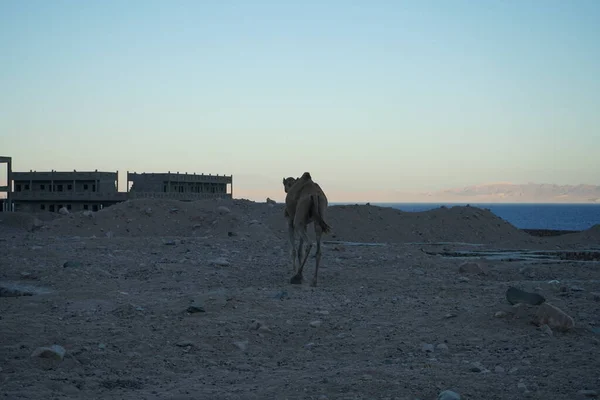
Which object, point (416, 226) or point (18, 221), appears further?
point (18, 221)

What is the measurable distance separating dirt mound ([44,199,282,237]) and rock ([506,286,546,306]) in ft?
51.8

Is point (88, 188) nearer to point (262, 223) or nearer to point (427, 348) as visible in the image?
point (262, 223)

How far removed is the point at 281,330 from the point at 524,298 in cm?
370

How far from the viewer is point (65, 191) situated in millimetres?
52656

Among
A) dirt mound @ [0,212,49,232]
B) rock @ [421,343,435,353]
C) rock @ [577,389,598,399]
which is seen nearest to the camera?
rock @ [577,389,598,399]

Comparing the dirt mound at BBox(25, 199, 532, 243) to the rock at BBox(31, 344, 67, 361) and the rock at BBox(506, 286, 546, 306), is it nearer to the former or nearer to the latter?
the rock at BBox(506, 286, 546, 306)

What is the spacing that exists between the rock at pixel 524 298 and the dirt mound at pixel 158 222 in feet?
51.8

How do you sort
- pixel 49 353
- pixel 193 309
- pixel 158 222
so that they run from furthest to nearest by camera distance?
pixel 158 222, pixel 193 309, pixel 49 353

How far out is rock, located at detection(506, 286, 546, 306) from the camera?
9.40m

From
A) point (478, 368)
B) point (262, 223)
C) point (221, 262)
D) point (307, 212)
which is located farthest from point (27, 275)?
point (262, 223)

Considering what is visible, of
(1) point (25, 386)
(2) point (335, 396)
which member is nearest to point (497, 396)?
(2) point (335, 396)

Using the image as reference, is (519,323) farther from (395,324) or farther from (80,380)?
(80,380)

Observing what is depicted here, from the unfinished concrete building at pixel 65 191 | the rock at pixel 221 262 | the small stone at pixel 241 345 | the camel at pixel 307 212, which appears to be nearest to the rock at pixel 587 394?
the small stone at pixel 241 345

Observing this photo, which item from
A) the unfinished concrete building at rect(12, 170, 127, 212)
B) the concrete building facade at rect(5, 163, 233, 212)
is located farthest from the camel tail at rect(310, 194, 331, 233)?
the unfinished concrete building at rect(12, 170, 127, 212)
